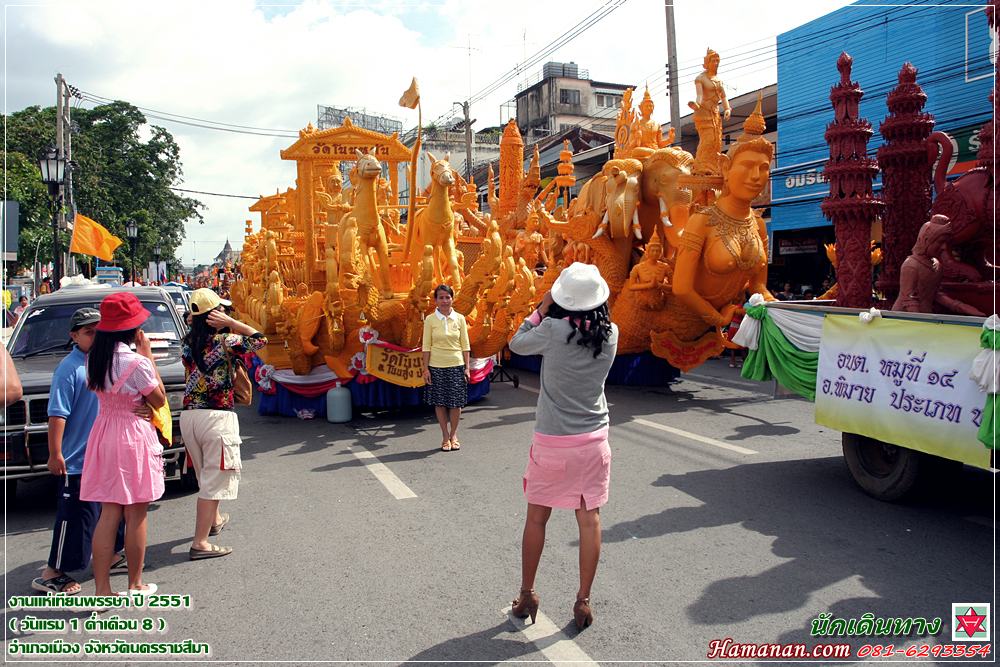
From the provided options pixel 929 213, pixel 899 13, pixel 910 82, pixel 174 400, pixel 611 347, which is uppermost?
pixel 899 13

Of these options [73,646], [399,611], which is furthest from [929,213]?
[73,646]

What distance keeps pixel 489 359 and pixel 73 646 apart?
652 cm

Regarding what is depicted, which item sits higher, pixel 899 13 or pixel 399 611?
pixel 899 13

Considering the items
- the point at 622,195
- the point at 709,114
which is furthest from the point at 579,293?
the point at 622,195

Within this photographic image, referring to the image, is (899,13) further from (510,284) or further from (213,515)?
(213,515)

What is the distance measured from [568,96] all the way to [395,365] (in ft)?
105

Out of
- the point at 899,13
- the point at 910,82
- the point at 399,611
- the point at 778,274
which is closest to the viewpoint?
the point at 399,611

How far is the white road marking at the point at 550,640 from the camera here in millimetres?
3037

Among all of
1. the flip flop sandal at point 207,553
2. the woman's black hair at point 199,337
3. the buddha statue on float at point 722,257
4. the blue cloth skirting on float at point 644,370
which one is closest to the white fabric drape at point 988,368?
the buddha statue on float at point 722,257

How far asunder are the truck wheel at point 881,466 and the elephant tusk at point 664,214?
502cm

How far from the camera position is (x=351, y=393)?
8.43 m

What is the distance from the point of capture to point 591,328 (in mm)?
3223

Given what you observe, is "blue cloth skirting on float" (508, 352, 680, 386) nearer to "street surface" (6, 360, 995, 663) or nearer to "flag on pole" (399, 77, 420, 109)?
"street surface" (6, 360, 995, 663)

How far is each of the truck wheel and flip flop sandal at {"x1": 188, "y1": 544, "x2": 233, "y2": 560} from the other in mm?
4653
